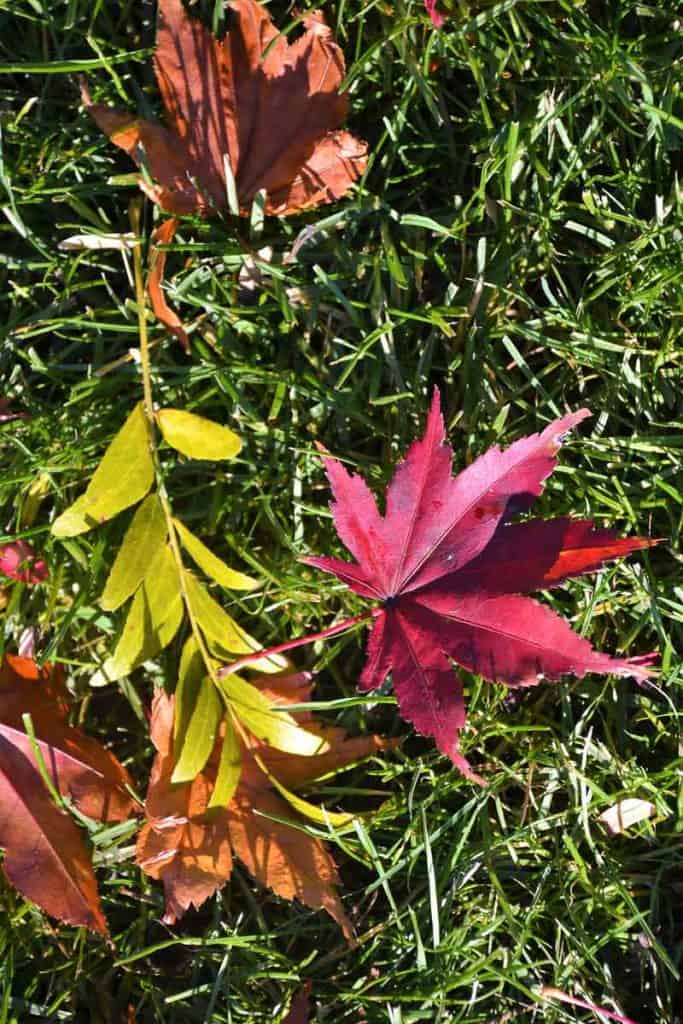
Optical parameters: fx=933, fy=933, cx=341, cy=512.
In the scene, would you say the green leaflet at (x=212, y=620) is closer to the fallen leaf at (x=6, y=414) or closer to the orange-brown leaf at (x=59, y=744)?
the orange-brown leaf at (x=59, y=744)

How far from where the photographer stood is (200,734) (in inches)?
60.3

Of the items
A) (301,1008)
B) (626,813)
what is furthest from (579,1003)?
(301,1008)

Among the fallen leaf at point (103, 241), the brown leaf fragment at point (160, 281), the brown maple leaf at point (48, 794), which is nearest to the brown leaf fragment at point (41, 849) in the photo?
the brown maple leaf at point (48, 794)

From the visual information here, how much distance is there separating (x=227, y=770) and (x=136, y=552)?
15.4 inches

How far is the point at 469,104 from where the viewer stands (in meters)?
1.65

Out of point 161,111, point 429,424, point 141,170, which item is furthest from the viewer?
point 161,111

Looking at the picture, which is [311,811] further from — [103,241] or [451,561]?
[103,241]

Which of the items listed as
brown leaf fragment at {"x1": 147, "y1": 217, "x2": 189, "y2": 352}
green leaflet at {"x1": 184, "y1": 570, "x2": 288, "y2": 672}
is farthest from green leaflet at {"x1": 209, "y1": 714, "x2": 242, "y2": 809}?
brown leaf fragment at {"x1": 147, "y1": 217, "x2": 189, "y2": 352}

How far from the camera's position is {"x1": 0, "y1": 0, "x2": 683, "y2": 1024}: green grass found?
63.6 inches

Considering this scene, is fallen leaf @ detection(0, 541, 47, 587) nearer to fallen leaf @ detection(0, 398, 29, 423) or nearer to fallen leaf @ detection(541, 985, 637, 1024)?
fallen leaf @ detection(0, 398, 29, 423)

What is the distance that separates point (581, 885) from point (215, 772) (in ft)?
2.26

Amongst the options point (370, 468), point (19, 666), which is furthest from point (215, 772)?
point (370, 468)

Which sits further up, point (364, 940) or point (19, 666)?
point (19, 666)

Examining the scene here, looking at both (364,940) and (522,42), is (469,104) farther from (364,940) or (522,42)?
(364,940)
